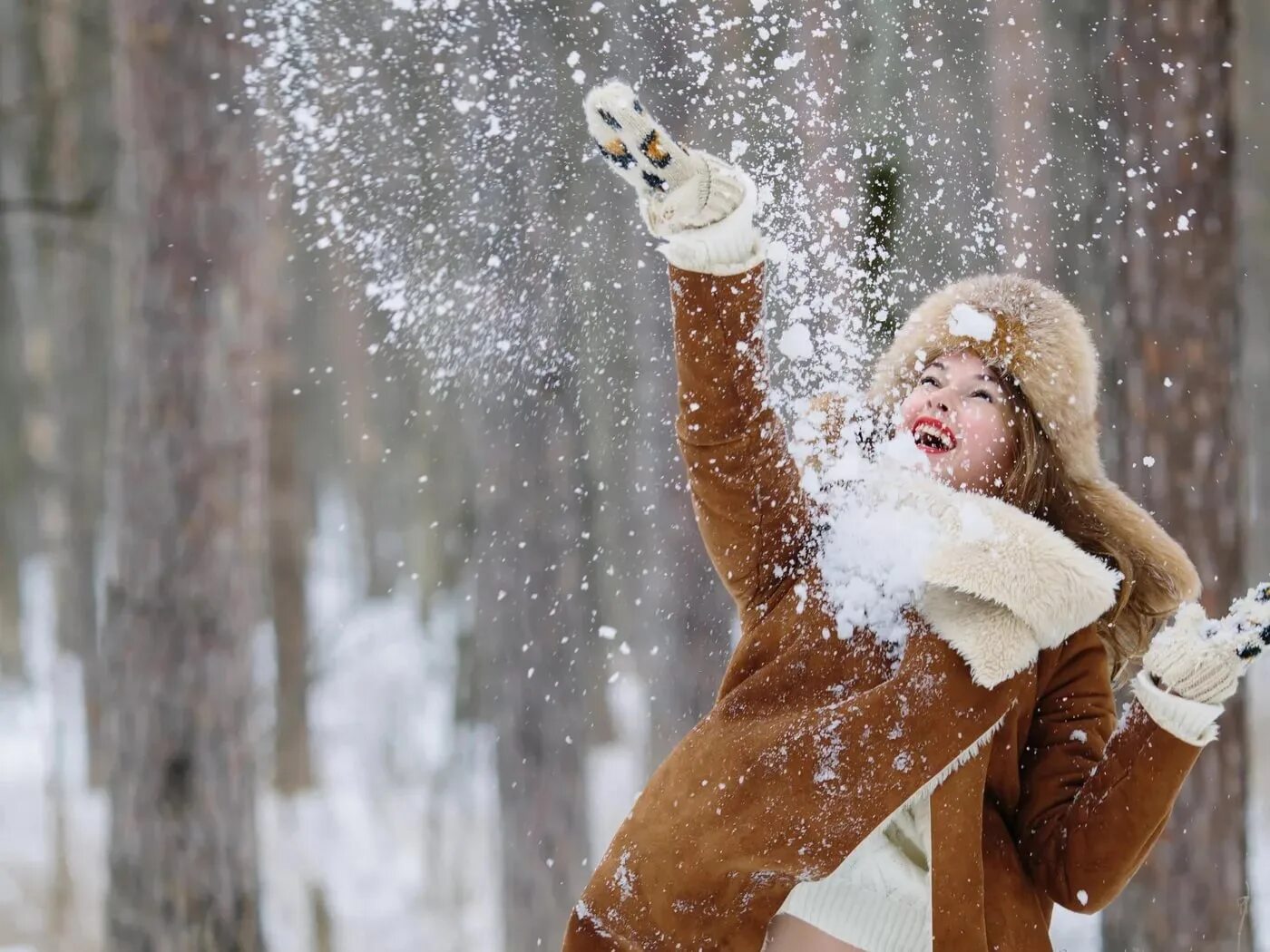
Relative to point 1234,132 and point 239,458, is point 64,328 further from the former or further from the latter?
point 1234,132

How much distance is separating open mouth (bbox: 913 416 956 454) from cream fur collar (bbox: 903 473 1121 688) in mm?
138

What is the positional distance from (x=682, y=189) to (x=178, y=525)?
3.07m

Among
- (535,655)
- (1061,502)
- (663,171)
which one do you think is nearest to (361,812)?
(535,655)

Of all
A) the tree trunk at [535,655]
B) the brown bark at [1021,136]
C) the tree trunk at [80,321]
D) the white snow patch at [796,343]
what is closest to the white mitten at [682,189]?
the white snow patch at [796,343]

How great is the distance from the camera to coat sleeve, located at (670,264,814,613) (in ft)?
6.20

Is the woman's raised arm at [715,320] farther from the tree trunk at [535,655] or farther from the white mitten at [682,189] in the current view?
the tree trunk at [535,655]

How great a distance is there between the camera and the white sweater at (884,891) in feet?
6.72

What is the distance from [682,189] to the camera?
1.84 metres

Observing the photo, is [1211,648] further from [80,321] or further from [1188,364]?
[80,321]

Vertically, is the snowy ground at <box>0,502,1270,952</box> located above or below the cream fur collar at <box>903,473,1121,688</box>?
below

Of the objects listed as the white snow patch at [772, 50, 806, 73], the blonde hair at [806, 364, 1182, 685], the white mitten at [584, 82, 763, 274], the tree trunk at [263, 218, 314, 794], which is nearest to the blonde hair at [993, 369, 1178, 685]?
the blonde hair at [806, 364, 1182, 685]

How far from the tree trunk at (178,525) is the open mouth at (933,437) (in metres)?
2.98

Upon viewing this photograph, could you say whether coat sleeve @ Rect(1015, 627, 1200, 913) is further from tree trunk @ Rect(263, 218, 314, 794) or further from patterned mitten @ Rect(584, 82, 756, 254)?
tree trunk @ Rect(263, 218, 314, 794)

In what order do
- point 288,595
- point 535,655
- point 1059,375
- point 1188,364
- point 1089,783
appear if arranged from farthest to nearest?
point 288,595, point 535,655, point 1188,364, point 1059,375, point 1089,783
